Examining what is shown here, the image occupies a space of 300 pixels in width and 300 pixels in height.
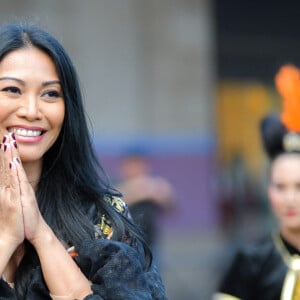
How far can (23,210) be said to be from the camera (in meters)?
3.07

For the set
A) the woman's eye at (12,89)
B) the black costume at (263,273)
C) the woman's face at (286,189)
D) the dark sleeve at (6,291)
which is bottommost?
the black costume at (263,273)

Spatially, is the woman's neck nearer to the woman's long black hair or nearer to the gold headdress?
the gold headdress

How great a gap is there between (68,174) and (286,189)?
2.26m

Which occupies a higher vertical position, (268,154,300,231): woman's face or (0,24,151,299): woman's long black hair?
(0,24,151,299): woman's long black hair

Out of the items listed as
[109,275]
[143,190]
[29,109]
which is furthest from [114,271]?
[143,190]

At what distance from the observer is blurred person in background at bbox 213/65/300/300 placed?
17.4ft

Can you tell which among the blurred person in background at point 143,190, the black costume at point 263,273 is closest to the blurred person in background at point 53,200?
the black costume at point 263,273

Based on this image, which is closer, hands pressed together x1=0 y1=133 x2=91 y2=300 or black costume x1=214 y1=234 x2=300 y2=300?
hands pressed together x1=0 y1=133 x2=91 y2=300

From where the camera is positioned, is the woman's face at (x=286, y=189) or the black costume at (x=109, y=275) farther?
the woman's face at (x=286, y=189)

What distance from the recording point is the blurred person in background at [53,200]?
307 centimetres

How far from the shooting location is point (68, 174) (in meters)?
3.38

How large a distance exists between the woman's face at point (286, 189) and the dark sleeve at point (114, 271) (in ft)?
7.41

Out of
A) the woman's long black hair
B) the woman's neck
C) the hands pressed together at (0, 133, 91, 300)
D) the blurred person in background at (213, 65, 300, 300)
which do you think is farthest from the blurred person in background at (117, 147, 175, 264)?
the hands pressed together at (0, 133, 91, 300)

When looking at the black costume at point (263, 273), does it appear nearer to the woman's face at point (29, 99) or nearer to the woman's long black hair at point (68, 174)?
the woman's long black hair at point (68, 174)
